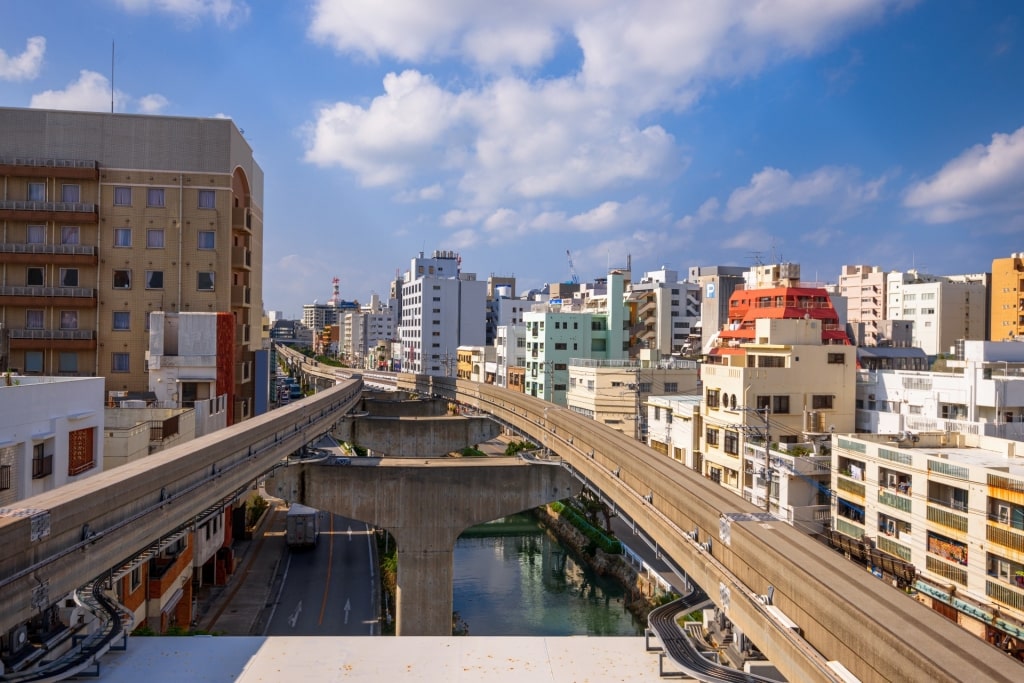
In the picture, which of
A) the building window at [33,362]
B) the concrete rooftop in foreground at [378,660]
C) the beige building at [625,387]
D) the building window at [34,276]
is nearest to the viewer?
the concrete rooftop in foreground at [378,660]

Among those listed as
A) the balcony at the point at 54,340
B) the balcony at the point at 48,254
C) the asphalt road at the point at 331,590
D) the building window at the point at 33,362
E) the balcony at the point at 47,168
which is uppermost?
the balcony at the point at 47,168

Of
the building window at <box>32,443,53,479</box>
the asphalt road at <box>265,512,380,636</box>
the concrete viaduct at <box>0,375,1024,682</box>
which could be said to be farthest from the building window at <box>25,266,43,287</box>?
the building window at <box>32,443,53,479</box>

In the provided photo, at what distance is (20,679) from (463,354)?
7354 cm

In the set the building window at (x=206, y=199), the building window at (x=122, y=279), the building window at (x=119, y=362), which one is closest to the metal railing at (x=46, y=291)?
the building window at (x=122, y=279)

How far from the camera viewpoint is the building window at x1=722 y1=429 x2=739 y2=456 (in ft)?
98.8

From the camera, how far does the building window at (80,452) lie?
16406 mm

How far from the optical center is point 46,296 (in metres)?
31.6

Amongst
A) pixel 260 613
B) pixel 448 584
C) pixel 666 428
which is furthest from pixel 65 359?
pixel 666 428

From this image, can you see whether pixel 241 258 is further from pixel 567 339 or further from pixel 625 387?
pixel 567 339

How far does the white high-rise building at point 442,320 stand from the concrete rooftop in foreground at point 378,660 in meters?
76.7

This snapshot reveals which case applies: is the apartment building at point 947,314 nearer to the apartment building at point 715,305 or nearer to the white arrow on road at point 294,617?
the apartment building at point 715,305

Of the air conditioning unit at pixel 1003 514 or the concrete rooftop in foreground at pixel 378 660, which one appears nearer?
the concrete rooftop in foreground at pixel 378 660

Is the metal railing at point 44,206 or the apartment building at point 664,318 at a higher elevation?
the metal railing at point 44,206

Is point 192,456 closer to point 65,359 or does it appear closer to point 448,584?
point 448,584
